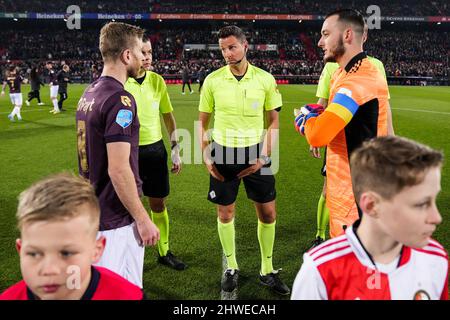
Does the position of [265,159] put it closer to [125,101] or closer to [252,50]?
[125,101]

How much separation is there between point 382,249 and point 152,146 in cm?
274

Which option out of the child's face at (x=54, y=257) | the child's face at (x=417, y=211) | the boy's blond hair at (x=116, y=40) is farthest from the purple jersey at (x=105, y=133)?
the child's face at (x=417, y=211)

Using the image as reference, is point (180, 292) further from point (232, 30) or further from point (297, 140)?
point (297, 140)

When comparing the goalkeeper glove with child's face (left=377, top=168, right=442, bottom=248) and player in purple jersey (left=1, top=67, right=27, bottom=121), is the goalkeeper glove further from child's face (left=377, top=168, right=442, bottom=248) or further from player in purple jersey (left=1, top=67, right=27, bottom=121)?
player in purple jersey (left=1, top=67, right=27, bottom=121)

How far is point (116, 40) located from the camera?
232 cm

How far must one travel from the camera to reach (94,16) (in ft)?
137

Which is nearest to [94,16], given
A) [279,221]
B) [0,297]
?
[279,221]

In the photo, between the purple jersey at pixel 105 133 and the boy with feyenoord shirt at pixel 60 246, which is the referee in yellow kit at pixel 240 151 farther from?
the boy with feyenoord shirt at pixel 60 246

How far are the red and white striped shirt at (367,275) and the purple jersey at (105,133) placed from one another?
1271mm

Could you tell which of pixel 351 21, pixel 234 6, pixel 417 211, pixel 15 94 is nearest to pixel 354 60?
pixel 351 21

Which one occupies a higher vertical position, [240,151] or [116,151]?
[116,151]
